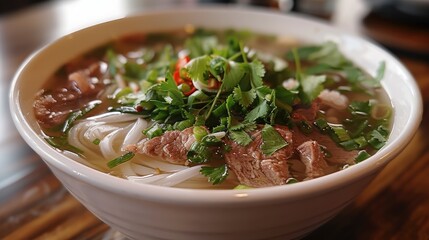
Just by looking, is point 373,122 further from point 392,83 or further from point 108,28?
point 108,28

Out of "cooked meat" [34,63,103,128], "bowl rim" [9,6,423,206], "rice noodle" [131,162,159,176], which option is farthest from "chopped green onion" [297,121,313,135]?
"cooked meat" [34,63,103,128]

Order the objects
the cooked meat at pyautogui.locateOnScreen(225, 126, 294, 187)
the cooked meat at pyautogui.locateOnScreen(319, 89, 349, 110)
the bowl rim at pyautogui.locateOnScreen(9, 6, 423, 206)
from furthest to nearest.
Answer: the cooked meat at pyautogui.locateOnScreen(319, 89, 349, 110)
the cooked meat at pyautogui.locateOnScreen(225, 126, 294, 187)
the bowl rim at pyautogui.locateOnScreen(9, 6, 423, 206)

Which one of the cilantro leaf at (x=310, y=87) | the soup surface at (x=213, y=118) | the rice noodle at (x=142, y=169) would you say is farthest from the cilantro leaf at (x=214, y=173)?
the cilantro leaf at (x=310, y=87)

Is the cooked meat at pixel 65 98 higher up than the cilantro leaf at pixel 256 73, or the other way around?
the cilantro leaf at pixel 256 73

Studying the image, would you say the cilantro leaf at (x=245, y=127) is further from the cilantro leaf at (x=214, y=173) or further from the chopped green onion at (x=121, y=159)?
the chopped green onion at (x=121, y=159)

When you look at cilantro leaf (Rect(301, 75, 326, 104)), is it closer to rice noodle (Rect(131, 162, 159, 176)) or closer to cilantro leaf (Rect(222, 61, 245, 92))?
cilantro leaf (Rect(222, 61, 245, 92))

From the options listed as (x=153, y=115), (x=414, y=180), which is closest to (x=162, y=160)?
(x=153, y=115)

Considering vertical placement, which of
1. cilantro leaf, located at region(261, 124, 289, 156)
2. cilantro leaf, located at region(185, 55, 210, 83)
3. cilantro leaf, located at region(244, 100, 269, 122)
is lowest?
cilantro leaf, located at region(261, 124, 289, 156)
